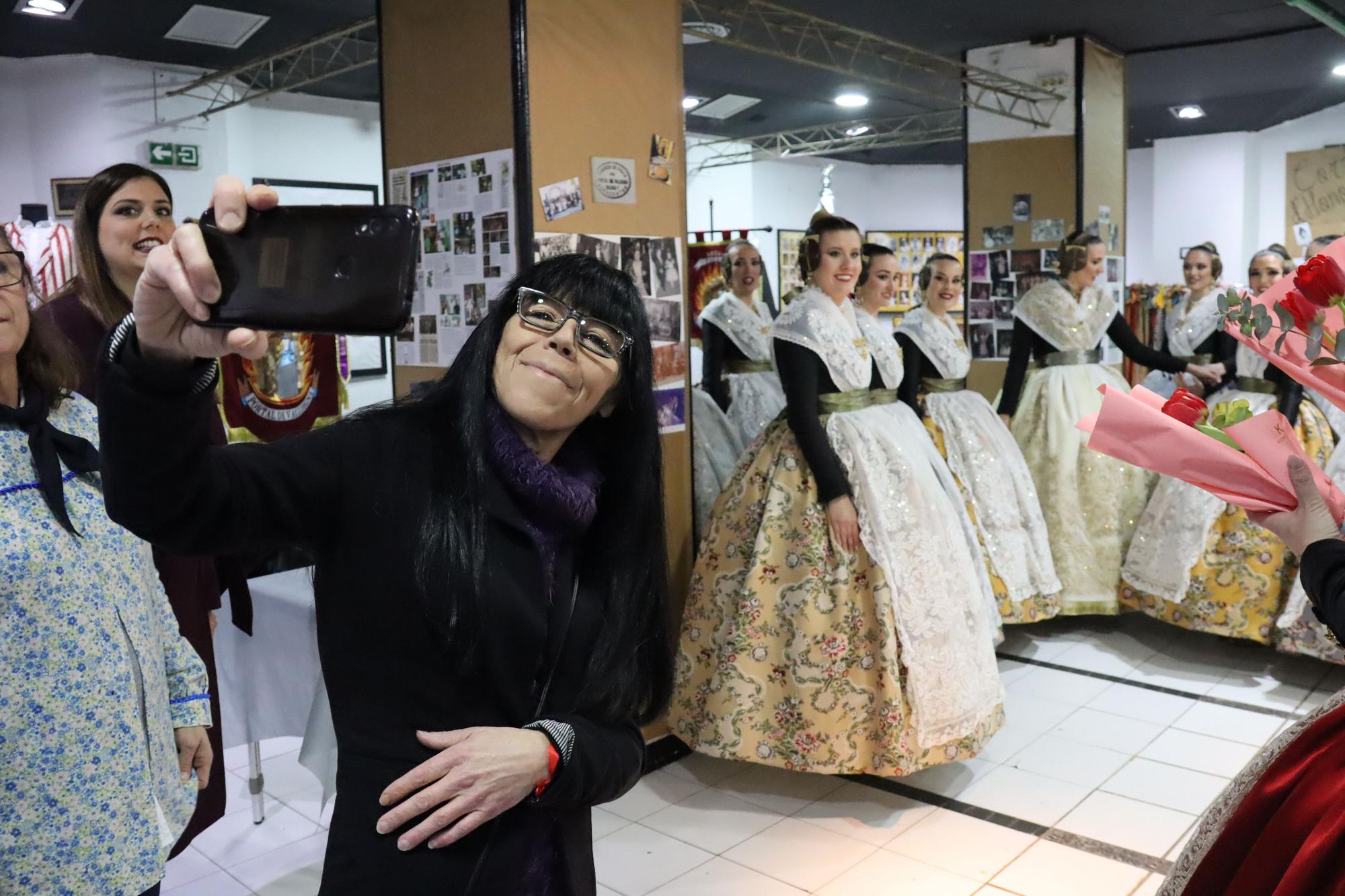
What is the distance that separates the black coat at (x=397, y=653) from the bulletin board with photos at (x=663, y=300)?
2034 mm

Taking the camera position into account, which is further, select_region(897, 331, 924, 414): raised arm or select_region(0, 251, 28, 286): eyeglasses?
select_region(897, 331, 924, 414): raised arm

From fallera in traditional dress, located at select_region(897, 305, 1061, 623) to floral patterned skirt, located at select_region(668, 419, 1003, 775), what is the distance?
3.66 ft

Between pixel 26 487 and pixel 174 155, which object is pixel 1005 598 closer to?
pixel 26 487

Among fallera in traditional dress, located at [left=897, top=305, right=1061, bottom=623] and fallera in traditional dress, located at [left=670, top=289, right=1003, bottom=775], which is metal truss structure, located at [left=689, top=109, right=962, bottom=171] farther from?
fallera in traditional dress, located at [left=670, top=289, right=1003, bottom=775]

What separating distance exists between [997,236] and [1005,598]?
2.90 metres

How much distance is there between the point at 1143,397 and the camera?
1.50m

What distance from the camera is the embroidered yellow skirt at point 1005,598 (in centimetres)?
427

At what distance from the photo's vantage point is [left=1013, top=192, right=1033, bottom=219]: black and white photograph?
6391mm

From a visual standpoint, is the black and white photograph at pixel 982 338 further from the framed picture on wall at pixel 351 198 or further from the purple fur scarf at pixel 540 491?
the purple fur scarf at pixel 540 491

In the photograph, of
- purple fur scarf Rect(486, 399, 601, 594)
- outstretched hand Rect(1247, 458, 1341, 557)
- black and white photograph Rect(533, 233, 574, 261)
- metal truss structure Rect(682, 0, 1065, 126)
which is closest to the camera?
purple fur scarf Rect(486, 399, 601, 594)

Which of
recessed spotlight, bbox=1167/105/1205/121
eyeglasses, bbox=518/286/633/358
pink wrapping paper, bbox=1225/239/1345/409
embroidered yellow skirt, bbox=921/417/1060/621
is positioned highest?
recessed spotlight, bbox=1167/105/1205/121

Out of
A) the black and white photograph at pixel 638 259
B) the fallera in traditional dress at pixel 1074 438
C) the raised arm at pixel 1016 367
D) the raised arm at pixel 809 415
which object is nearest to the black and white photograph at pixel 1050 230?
the fallera in traditional dress at pixel 1074 438

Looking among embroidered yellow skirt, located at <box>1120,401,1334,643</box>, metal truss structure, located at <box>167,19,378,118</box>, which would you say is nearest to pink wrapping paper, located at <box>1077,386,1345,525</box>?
embroidered yellow skirt, located at <box>1120,401,1334,643</box>

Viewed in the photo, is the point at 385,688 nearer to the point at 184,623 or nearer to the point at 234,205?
the point at 234,205
